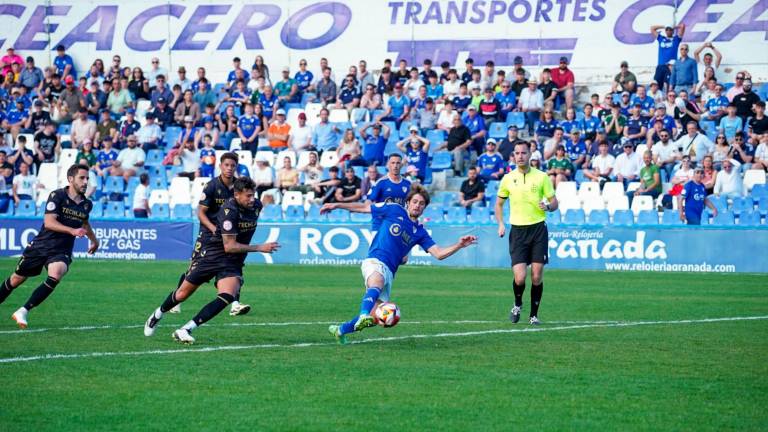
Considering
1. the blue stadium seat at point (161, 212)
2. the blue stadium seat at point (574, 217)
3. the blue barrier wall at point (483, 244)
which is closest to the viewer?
the blue barrier wall at point (483, 244)

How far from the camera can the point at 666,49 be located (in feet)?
98.3

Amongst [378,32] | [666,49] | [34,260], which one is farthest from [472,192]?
[34,260]

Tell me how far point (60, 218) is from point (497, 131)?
17637 mm

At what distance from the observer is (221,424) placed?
7.33 m

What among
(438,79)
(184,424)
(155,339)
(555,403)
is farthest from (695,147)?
(184,424)

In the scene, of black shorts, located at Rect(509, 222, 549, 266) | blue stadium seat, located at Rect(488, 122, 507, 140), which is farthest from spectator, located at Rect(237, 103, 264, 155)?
black shorts, located at Rect(509, 222, 549, 266)

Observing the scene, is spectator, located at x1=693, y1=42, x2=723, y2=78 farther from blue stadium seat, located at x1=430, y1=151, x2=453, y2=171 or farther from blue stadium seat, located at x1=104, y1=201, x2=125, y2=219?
blue stadium seat, located at x1=104, y1=201, x2=125, y2=219

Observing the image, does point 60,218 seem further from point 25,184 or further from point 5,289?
point 25,184

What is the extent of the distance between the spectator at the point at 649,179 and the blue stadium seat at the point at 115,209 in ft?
41.9

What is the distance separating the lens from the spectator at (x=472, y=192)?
26953 mm

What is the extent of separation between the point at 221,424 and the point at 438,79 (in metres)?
25.2

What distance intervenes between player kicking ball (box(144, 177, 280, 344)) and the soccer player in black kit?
1898 mm

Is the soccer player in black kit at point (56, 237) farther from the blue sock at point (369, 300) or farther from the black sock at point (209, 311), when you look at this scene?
the blue sock at point (369, 300)

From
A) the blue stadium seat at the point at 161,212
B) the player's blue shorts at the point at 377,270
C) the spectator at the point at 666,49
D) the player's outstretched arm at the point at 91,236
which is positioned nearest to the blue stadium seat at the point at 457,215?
the spectator at the point at 666,49
